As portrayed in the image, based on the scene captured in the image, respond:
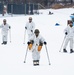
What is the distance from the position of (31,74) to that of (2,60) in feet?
9.99

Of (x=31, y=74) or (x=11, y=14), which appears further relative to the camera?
(x=11, y=14)

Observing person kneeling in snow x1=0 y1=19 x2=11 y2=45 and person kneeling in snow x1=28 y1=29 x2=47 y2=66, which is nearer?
person kneeling in snow x1=28 y1=29 x2=47 y2=66

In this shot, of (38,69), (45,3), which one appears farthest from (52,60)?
(45,3)

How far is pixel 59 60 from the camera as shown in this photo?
13.8 meters

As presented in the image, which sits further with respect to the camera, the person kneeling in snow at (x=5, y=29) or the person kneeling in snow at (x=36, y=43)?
the person kneeling in snow at (x=5, y=29)

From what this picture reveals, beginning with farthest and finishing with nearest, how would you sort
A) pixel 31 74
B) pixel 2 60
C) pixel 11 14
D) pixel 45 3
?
pixel 45 3
pixel 11 14
pixel 2 60
pixel 31 74

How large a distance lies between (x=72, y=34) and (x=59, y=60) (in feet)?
8.29

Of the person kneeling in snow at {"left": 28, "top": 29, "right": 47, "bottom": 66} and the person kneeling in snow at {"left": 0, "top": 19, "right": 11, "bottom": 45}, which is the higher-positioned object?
the person kneeling in snow at {"left": 28, "top": 29, "right": 47, "bottom": 66}

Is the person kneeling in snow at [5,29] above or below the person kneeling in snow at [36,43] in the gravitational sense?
below

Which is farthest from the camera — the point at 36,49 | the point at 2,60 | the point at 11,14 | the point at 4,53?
the point at 11,14

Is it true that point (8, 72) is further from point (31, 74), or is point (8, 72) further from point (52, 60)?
point (52, 60)

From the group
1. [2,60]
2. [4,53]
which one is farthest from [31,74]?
[4,53]

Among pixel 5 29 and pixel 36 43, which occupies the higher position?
pixel 36 43

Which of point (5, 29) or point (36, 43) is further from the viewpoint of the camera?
point (5, 29)
